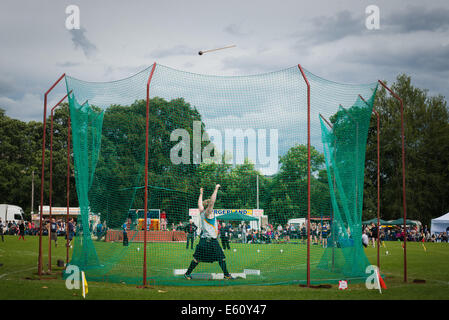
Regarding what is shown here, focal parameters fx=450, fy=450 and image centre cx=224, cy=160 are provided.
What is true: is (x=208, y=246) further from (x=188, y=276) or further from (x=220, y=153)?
(x=220, y=153)

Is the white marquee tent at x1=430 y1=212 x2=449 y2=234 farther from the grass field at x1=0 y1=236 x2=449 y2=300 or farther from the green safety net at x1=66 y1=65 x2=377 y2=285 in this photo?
the grass field at x1=0 y1=236 x2=449 y2=300

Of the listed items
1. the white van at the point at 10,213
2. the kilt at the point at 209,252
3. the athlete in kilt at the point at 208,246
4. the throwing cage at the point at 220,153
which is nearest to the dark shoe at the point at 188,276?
the athlete in kilt at the point at 208,246

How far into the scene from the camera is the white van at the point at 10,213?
48.0 m

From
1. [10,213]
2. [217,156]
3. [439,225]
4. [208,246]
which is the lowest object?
[439,225]

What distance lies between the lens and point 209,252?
457 inches

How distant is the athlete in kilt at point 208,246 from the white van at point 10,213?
41937 millimetres

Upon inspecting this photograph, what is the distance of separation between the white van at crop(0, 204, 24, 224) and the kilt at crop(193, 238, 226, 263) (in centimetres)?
4197

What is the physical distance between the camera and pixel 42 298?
8.95 metres

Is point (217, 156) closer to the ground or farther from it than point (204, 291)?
farther from it

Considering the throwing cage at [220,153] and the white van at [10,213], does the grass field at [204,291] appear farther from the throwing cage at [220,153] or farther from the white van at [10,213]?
the white van at [10,213]

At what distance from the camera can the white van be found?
48009mm

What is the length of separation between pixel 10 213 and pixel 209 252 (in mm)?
44212

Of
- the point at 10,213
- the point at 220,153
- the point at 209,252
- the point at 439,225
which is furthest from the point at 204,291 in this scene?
the point at 10,213

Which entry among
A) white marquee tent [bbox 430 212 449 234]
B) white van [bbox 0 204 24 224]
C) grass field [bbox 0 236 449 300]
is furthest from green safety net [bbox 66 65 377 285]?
white van [bbox 0 204 24 224]
